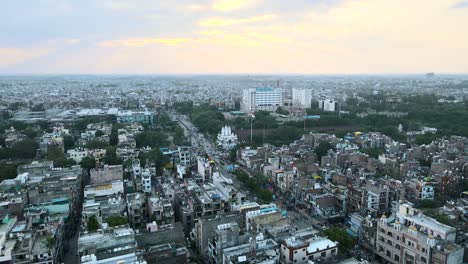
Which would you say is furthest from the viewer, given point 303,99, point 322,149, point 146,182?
point 303,99

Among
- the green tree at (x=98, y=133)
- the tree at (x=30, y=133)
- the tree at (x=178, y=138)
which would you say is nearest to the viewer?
the tree at (x=178, y=138)

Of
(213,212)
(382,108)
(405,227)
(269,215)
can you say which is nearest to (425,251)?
(405,227)

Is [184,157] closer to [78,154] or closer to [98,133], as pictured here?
[78,154]

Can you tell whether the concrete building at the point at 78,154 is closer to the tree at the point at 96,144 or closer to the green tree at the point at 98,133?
the tree at the point at 96,144

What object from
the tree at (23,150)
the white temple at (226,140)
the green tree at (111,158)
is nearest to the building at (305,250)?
the green tree at (111,158)

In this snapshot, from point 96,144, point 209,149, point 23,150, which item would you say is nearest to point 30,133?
point 23,150
